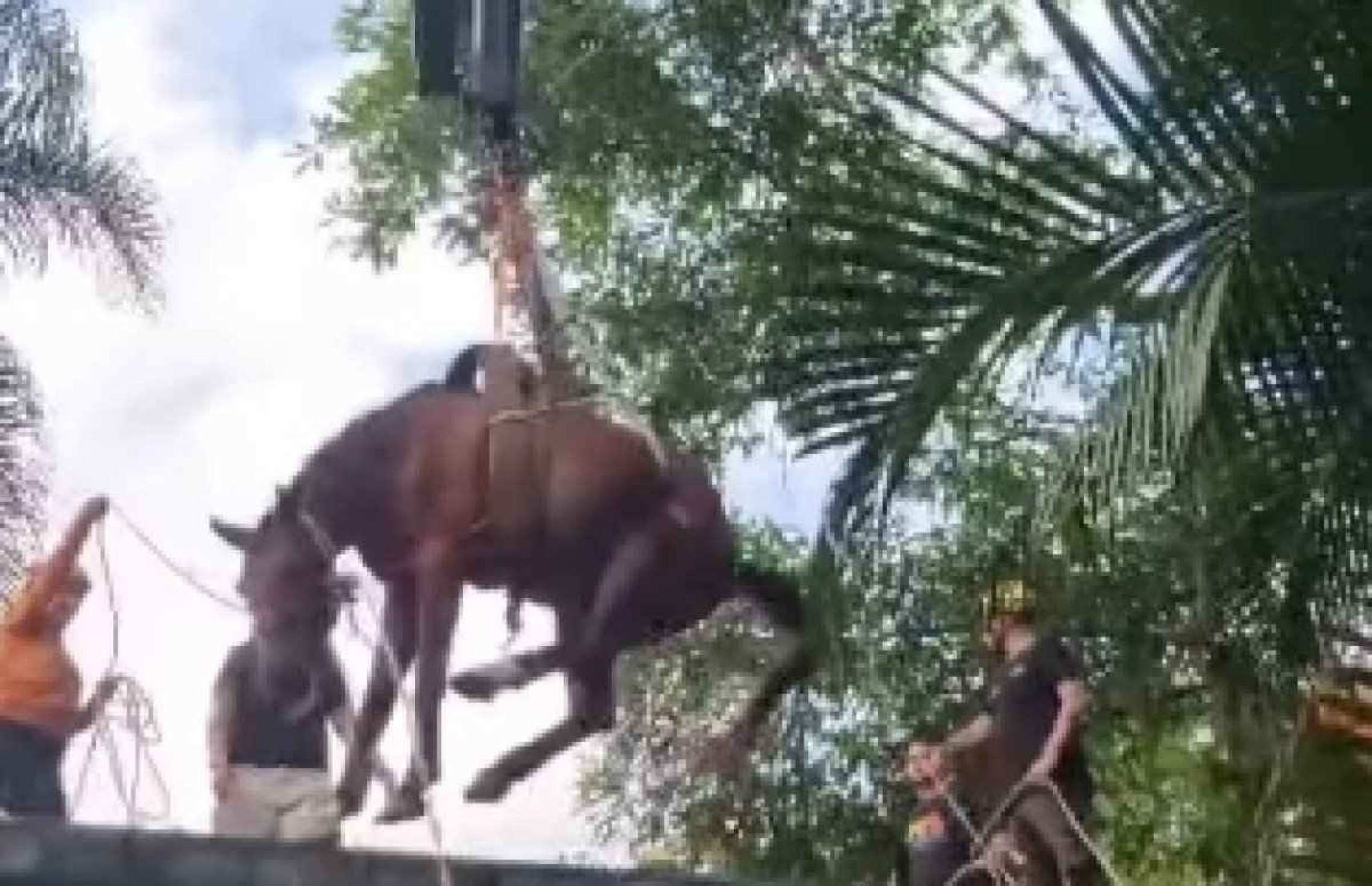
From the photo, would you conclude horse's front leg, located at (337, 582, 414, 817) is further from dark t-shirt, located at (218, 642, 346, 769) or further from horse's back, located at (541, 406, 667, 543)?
horse's back, located at (541, 406, 667, 543)

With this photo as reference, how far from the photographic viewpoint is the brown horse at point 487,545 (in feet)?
20.1

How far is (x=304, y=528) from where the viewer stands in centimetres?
617

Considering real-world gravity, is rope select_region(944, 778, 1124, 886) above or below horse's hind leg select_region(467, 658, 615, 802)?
below

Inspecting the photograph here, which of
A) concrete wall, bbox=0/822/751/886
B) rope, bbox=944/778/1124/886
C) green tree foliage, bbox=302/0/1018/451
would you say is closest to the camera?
concrete wall, bbox=0/822/751/886

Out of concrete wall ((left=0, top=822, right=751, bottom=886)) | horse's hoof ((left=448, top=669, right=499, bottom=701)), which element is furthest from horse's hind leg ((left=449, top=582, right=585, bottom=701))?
concrete wall ((left=0, top=822, right=751, bottom=886))

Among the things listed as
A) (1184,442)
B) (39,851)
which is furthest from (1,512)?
(1184,442)

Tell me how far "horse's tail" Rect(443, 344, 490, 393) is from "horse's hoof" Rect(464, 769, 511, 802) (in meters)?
0.84

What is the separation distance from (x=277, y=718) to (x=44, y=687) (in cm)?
68

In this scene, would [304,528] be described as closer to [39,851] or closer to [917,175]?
[39,851]

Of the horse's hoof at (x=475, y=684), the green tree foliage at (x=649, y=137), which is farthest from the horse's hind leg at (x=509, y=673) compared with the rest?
the green tree foliage at (x=649, y=137)

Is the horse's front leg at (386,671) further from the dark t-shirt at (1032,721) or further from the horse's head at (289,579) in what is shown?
the dark t-shirt at (1032,721)

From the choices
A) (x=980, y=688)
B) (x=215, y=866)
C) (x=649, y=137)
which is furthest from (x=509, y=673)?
(x=649, y=137)

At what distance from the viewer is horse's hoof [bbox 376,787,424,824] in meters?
5.92

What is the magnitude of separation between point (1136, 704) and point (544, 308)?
15.1ft
